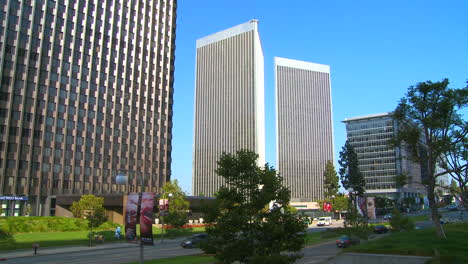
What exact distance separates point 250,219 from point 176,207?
147ft

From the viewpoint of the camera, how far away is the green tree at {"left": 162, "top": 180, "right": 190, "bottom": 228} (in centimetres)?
6109

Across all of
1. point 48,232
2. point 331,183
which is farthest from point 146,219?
point 331,183

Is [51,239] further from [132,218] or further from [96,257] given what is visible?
[132,218]

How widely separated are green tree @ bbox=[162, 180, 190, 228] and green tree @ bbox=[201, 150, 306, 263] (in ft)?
129

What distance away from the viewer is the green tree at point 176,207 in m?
61.1

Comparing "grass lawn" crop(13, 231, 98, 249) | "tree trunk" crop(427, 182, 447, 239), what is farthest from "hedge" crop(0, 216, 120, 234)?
"tree trunk" crop(427, 182, 447, 239)

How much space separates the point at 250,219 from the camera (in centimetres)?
2048

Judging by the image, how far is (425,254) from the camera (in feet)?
97.0

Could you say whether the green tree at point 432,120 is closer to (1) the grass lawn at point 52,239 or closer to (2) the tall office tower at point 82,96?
(1) the grass lawn at point 52,239

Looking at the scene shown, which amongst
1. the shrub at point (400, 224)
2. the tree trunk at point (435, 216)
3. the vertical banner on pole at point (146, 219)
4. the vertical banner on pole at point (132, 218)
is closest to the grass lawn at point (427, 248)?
the tree trunk at point (435, 216)

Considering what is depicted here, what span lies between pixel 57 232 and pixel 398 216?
52.8 metres

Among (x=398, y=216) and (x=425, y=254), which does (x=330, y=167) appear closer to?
(x=398, y=216)

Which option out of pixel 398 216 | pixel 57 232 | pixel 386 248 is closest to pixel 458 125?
pixel 386 248

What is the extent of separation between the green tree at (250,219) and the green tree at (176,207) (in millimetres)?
39356
